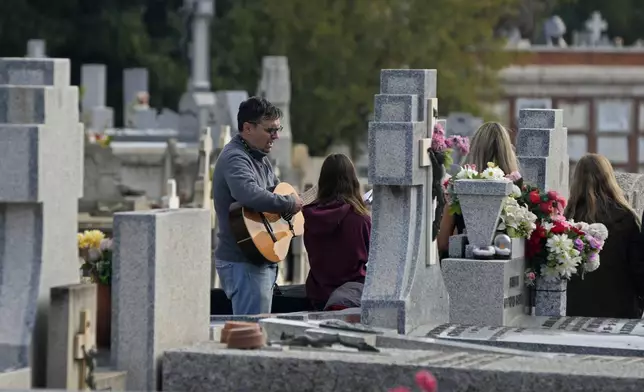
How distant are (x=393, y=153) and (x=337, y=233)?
1353 mm

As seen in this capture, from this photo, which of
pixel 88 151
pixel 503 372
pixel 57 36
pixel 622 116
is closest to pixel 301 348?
pixel 503 372

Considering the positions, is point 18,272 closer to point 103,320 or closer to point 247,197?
point 103,320

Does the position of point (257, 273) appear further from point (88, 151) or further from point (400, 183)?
point (88, 151)

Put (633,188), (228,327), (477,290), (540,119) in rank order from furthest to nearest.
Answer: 1. (633,188)
2. (540,119)
3. (477,290)
4. (228,327)

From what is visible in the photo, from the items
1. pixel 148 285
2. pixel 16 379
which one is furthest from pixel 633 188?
pixel 16 379

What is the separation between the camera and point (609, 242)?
16.9 meters

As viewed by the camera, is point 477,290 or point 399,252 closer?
point 399,252

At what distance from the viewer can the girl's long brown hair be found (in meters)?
15.5

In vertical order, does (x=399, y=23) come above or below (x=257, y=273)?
above

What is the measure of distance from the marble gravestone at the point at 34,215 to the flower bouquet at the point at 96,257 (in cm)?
201

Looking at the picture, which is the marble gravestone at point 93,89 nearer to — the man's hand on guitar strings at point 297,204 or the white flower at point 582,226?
the white flower at point 582,226

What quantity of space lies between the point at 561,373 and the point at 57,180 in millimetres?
2318

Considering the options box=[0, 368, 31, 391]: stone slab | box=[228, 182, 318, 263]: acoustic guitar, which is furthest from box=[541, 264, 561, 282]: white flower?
box=[0, 368, 31, 391]: stone slab

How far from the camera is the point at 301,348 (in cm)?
1166
